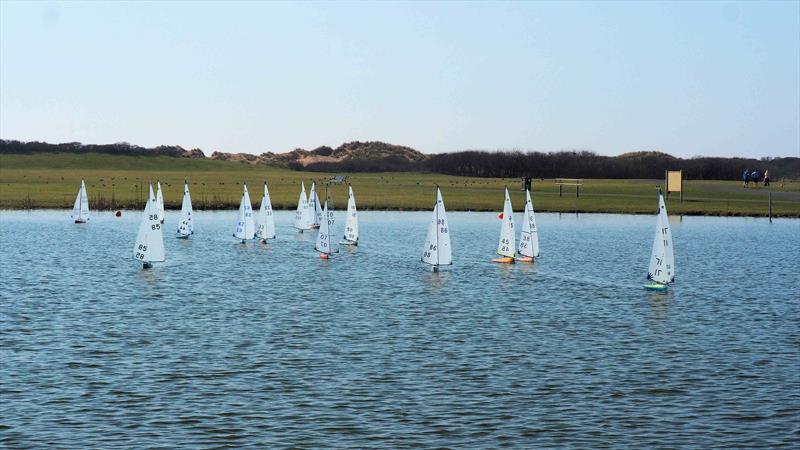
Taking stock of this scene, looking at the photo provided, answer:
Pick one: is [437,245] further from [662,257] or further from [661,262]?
A: [662,257]

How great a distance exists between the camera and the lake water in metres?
29.3

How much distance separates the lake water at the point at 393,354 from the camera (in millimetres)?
29328

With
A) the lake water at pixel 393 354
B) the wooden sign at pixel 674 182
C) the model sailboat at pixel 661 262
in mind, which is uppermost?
the wooden sign at pixel 674 182

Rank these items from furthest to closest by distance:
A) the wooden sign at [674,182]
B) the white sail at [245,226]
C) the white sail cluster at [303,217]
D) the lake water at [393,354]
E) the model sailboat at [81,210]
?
the wooden sign at [674,182]
the model sailboat at [81,210]
the white sail cluster at [303,217]
the white sail at [245,226]
the lake water at [393,354]

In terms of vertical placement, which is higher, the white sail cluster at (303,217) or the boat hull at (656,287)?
the white sail cluster at (303,217)

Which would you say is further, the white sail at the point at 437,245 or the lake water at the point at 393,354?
the white sail at the point at 437,245

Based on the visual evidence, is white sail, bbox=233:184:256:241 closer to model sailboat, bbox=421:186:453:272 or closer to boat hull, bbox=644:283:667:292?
model sailboat, bbox=421:186:453:272

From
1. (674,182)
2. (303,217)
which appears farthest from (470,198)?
(303,217)

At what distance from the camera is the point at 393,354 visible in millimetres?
40438

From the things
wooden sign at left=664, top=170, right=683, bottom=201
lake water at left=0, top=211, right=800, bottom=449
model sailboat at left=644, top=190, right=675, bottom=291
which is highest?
wooden sign at left=664, top=170, right=683, bottom=201

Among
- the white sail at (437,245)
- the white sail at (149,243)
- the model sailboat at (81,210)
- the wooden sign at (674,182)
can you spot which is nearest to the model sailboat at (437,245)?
the white sail at (437,245)

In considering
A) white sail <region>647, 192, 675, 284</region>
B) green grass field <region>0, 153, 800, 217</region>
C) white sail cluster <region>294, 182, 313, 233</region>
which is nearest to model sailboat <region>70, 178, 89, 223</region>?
white sail cluster <region>294, 182, 313, 233</region>

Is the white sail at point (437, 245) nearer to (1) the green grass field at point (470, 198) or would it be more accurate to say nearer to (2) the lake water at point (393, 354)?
(2) the lake water at point (393, 354)

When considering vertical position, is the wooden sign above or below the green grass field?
above
